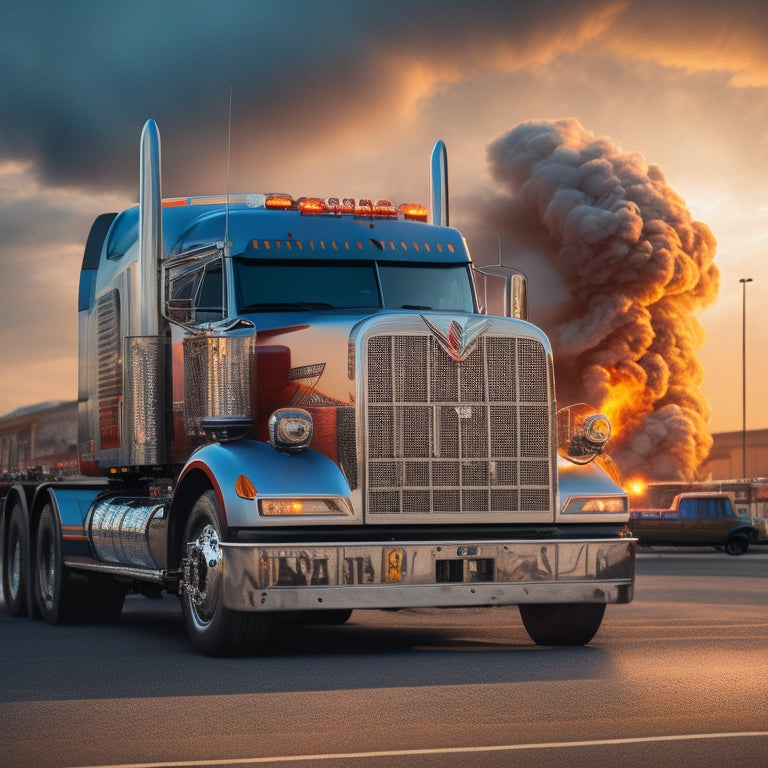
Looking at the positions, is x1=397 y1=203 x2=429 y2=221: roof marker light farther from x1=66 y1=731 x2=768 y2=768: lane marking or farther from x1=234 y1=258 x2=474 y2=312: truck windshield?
x1=66 y1=731 x2=768 y2=768: lane marking

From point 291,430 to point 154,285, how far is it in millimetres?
2745

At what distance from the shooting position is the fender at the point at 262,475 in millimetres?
10445

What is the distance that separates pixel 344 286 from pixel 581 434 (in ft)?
7.53

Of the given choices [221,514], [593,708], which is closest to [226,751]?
[593,708]

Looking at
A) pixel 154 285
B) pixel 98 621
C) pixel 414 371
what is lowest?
pixel 98 621

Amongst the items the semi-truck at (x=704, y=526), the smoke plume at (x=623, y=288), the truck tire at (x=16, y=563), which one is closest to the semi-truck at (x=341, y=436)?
the truck tire at (x=16, y=563)

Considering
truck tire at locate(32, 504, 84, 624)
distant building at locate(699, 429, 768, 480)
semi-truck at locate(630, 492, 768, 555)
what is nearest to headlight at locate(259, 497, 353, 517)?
truck tire at locate(32, 504, 84, 624)

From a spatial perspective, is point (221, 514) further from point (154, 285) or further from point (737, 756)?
point (737, 756)

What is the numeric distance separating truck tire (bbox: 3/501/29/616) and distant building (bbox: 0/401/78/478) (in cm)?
56

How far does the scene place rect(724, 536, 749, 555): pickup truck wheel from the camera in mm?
41250

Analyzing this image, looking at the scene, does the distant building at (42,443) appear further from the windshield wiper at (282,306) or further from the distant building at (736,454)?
the distant building at (736,454)

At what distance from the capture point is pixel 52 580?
1513cm

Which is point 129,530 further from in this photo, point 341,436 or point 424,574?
point 424,574

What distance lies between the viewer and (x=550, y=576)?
36.3 ft
